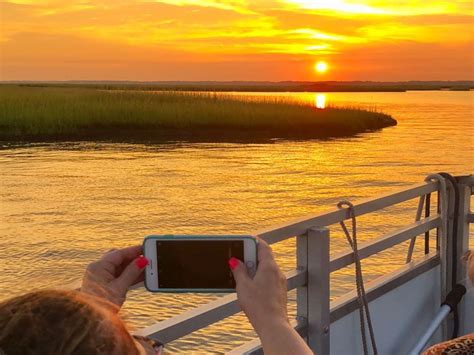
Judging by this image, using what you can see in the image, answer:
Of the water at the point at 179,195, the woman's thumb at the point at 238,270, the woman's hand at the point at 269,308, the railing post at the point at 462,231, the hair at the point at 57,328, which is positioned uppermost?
the hair at the point at 57,328

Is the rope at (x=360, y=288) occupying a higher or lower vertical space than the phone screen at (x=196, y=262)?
lower

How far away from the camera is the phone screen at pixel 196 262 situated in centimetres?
153

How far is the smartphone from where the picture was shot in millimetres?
1513

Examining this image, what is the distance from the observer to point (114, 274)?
1.55 meters

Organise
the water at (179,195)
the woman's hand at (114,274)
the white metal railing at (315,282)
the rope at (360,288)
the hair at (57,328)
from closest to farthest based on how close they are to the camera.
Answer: the hair at (57,328), the woman's hand at (114,274), the white metal railing at (315,282), the rope at (360,288), the water at (179,195)

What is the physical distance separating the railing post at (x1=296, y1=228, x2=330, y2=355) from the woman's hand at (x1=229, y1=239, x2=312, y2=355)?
156 cm

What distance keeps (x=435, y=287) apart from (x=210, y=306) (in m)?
2.29

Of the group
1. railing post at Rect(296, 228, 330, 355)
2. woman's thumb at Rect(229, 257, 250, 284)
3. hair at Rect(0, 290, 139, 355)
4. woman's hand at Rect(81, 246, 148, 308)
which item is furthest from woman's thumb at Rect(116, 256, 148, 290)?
railing post at Rect(296, 228, 330, 355)

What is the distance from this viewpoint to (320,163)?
30016mm

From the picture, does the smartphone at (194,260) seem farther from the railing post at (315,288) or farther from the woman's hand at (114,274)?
the railing post at (315,288)

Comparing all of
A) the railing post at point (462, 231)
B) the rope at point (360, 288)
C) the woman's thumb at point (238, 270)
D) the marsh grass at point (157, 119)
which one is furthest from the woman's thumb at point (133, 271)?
the marsh grass at point (157, 119)

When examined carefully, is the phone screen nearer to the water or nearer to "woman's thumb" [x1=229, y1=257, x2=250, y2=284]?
"woman's thumb" [x1=229, y1=257, x2=250, y2=284]

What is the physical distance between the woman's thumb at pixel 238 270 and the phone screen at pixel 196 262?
4 cm

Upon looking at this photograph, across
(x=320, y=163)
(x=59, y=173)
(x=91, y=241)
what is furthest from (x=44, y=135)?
(x=91, y=241)
